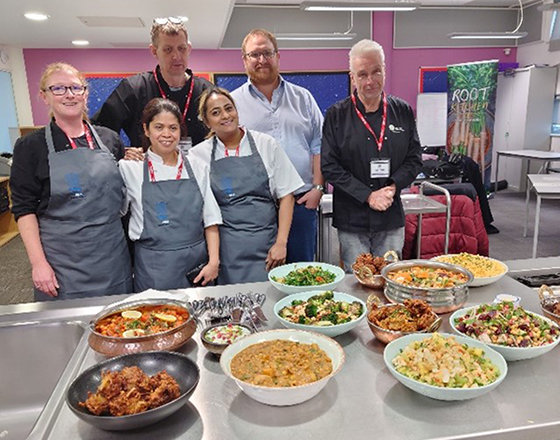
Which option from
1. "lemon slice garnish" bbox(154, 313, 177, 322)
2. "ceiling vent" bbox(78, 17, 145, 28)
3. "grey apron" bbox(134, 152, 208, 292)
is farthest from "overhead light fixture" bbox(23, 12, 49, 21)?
"lemon slice garnish" bbox(154, 313, 177, 322)

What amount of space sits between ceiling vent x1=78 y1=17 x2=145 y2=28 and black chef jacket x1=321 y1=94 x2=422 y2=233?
419 cm

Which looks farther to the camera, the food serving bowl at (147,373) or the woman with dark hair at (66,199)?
the woman with dark hair at (66,199)

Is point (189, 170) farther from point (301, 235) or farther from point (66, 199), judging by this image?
point (301, 235)

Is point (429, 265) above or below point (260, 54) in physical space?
below

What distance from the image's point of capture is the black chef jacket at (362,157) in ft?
8.45

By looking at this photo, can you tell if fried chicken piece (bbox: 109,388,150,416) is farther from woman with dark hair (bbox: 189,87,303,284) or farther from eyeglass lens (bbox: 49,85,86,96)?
eyeglass lens (bbox: 49,85,86,96)

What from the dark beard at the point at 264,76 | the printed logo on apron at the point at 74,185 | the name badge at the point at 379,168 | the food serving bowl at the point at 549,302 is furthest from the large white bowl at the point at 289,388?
the dark beard at the point at 264,76

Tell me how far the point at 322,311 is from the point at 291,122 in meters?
1.60

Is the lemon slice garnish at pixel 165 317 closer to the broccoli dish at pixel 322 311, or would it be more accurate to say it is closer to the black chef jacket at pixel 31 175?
the broccoli dish at pixel 322 311

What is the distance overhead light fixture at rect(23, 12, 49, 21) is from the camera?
5258 millimetres

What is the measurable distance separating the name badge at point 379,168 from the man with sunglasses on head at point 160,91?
1019 mm

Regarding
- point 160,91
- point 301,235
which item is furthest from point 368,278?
point 160,91

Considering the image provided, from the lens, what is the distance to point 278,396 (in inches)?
41.2

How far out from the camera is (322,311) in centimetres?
143
